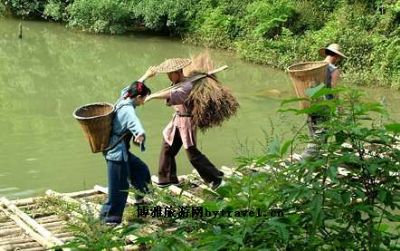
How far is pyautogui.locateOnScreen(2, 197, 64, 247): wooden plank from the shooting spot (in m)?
4.58

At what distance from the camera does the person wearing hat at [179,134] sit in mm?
5609

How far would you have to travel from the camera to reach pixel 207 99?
571 centimetres

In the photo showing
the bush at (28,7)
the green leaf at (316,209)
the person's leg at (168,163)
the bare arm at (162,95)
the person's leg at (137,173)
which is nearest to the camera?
the green leaf at (316,209)

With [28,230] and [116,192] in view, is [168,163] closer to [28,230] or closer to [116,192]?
[116,192]

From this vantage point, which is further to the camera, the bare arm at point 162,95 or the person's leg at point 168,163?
the person's leg at point 168,163

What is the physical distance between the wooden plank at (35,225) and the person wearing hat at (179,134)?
4.11ft

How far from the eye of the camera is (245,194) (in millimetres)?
2219

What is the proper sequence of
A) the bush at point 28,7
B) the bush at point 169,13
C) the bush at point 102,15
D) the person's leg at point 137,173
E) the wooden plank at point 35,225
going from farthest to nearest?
the bush at point 28,7
the bush at point 102,15
the bush at point 169,13
the person's leg at point 137,173
the wooden plank at point 35,225

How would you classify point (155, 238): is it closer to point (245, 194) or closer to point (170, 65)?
point (245, 194)

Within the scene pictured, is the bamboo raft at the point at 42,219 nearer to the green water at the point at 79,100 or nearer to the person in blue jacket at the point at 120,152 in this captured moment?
the person in blue jacket at the point at 120,152

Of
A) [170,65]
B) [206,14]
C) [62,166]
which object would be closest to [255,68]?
[206,14]

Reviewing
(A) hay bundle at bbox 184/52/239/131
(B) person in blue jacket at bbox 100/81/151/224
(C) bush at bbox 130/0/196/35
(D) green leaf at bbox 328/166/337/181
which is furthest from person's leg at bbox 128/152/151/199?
(C) bush at bbox 130/0/196/35

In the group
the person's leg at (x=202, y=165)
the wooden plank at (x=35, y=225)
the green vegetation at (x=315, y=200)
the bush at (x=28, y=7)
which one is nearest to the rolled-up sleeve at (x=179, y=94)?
the person's leg at (x=202, y=165)

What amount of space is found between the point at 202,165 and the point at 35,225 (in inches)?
59.9
